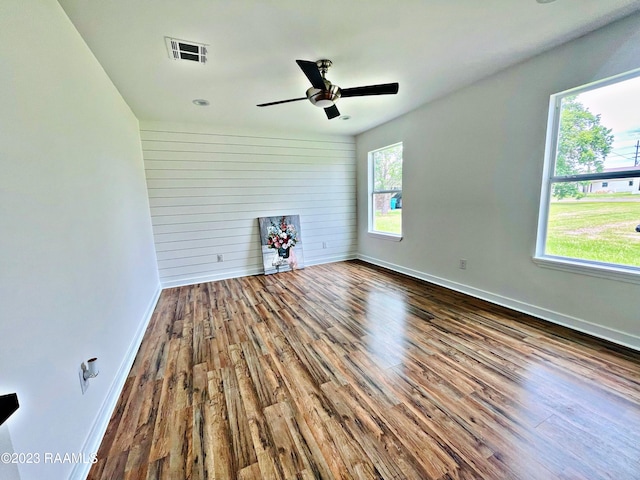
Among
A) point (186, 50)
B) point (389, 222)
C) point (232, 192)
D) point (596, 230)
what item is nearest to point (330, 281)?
point (389, 222)

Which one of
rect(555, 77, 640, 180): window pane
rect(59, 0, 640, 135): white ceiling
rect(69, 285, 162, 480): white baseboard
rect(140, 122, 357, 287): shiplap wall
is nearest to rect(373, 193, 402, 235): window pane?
rect(140, 122, 357, 287): shiplap wall

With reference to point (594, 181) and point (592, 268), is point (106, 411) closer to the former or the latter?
point (592, 268)

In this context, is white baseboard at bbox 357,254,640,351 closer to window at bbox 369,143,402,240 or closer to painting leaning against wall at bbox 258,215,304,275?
window at bbox 369,143,402,240

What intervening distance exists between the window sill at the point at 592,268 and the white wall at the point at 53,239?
3733 mm

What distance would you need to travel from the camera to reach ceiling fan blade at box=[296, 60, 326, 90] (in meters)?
2.02

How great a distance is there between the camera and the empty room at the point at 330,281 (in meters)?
1.25

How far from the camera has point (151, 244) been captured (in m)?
3.75

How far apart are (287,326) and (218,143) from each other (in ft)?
10.5

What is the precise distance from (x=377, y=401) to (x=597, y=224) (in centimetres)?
248

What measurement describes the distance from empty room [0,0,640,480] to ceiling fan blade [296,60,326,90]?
0.04m

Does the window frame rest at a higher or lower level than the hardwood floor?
higher

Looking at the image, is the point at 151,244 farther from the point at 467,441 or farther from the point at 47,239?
the point at 467,441

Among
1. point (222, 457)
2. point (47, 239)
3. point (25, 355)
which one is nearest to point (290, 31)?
point (47, 239)

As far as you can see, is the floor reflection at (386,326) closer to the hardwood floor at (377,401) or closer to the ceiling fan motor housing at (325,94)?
the hardwood floor at (377,401)
